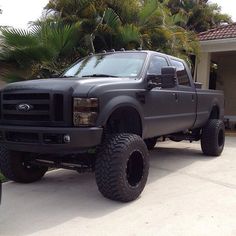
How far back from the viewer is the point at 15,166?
6277mm

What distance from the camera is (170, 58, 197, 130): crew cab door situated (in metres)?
7.48

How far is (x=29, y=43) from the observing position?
28.9ft

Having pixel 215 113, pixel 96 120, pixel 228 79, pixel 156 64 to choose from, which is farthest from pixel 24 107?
pixel 228 79

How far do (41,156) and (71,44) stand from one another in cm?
393

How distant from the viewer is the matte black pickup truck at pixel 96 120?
514 cm

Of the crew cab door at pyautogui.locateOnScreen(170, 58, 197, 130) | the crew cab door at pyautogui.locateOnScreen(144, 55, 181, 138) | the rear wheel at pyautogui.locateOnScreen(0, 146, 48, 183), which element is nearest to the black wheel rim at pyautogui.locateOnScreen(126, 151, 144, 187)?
the crew cab door at pyautogui.locateOnScreen(144, 55, 181, 138)

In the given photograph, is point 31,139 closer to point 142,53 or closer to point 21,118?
point 21,118

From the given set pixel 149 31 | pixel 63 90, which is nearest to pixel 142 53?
pixel 63 90

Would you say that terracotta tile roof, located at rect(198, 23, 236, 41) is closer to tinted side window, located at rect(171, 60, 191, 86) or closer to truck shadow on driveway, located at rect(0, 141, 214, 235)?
tinted side window, located at rect(171, 60, 191, 86)

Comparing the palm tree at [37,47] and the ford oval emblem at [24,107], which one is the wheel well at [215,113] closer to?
the palm tree at [37,47]

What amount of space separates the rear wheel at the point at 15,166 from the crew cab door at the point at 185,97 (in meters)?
2.65

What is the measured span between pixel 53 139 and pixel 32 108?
50cm

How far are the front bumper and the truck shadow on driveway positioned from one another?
0.70m

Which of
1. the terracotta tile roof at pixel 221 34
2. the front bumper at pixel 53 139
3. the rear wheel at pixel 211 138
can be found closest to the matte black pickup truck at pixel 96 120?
the front bumper at pixel 53 139
